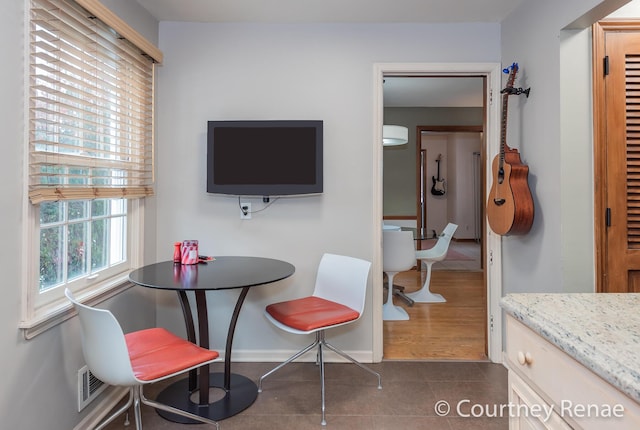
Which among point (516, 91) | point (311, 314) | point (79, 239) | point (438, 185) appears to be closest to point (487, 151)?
point (516, 91)

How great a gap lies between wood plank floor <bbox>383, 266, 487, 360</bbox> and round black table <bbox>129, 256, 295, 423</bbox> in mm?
1169

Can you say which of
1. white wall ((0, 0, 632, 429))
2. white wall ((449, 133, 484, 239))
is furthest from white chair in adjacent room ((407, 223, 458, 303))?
white wall ((449, 133, 484, 239))

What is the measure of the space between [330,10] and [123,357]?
235 cm

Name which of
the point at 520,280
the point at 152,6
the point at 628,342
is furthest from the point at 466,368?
the point at 152,6

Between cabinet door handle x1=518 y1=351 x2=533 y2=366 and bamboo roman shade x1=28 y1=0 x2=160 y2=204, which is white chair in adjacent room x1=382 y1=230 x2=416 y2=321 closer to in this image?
bamboo roman shade x1=28 y1=0 x2=160 y2=204

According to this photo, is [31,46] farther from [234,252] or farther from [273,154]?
[234,252]

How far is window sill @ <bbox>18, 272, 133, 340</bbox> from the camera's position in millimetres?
1514

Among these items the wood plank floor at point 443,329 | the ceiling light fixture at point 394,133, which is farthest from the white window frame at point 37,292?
the ceiling light fixture at point 394,133

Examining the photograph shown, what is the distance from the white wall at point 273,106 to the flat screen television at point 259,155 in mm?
142

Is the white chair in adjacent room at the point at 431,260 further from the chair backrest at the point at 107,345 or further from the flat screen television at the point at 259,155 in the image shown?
the chair backrest at the point at 107,345

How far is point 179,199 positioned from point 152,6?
1.29 meters

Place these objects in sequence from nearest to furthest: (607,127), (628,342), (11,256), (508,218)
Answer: (628,342)
(11,256)
(607,127)
(508,218)

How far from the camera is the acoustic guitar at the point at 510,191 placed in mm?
2162

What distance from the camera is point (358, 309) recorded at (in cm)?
230
